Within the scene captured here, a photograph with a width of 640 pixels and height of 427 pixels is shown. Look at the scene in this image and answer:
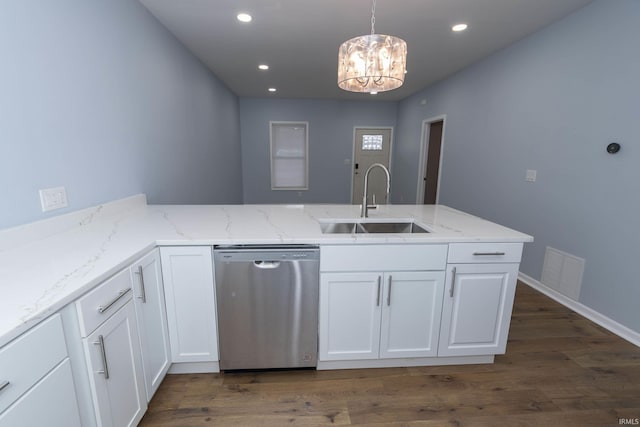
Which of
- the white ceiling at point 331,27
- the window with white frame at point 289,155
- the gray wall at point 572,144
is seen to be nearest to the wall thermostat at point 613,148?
the gray wall at point 572,144

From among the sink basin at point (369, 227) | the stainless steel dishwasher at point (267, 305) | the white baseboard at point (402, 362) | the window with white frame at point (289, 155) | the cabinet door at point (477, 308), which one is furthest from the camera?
the window with white frame at point (289, 155)

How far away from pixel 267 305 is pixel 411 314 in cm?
86

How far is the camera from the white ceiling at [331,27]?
2416 mm

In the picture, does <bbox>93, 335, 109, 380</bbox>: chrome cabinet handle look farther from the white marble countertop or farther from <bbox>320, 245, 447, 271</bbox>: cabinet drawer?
<bbox>320, 245, 447, 271</bbox>: cabinet drawer

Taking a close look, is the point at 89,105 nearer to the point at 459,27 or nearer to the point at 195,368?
the point at 195,368

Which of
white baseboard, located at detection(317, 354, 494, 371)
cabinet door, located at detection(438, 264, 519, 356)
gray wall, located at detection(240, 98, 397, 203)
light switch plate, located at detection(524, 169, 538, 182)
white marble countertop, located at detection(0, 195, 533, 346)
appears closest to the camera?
white marble countertop, located at detection(0, 195, 533, 346)

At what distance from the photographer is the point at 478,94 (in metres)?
3.79

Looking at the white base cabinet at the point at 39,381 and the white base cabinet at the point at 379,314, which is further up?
the white base cabinet at the point at 39,381

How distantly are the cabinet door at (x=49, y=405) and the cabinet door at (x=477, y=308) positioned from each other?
1.74 m

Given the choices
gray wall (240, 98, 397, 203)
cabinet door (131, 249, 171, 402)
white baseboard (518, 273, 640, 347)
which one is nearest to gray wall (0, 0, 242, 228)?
cabinet door (131, 249, 171, 402)

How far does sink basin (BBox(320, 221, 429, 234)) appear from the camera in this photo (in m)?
2.04

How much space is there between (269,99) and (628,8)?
5543 millimetres

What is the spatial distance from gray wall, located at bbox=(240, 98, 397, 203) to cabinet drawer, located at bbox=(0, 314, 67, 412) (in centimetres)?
599

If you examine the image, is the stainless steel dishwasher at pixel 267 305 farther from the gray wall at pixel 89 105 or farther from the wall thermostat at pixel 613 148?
the wall thermostat at pixel 613 148
